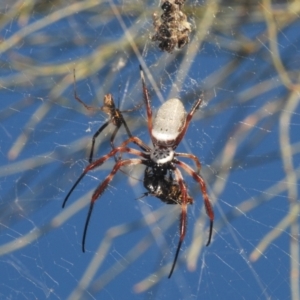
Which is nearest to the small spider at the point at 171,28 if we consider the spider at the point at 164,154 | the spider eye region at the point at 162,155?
the spider at the point at 164,154

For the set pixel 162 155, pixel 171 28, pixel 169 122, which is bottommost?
pixel 162 155

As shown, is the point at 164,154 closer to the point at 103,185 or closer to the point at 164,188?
the point at 164,188

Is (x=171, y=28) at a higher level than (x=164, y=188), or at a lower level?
higher

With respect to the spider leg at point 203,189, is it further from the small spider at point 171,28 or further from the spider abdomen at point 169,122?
the small spider at point 171,28

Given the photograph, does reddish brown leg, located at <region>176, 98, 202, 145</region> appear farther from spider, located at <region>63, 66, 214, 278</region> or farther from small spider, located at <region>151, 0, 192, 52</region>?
small spider, located at <region>151, 0, 192, 52</region>

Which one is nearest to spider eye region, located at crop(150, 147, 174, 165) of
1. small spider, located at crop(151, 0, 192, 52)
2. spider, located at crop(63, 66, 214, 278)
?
spider, located at crop(63, 66, 214, 278)

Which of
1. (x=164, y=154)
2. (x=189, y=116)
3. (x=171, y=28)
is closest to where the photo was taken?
(x=189, y=116)

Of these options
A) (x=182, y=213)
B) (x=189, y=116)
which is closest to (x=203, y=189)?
(x=182, y=213)
